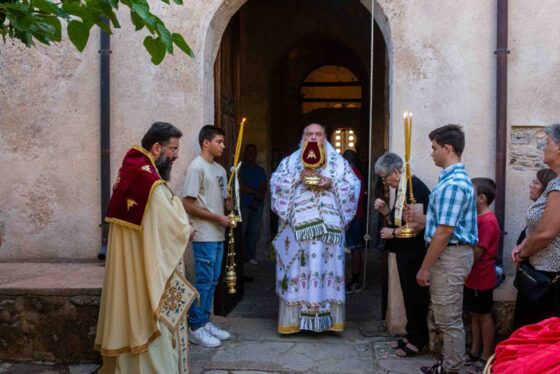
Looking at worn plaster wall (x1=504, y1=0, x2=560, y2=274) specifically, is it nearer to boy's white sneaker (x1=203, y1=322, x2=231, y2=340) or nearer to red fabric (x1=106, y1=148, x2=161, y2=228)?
boy's white sneaker (x1=203, y1=322, x2=231, y2=340)

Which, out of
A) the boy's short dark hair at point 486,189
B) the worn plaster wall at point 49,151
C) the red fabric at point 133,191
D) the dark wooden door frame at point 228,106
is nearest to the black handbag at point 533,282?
the boy's short dark hair at point 486,189

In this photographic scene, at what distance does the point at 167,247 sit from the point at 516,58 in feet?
11.1

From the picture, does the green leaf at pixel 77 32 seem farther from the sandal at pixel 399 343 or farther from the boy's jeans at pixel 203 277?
the sandal at pixel 399 343

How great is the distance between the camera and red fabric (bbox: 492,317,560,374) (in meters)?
2.09

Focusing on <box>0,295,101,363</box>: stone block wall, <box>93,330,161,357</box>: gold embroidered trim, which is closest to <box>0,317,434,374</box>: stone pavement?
<box>0,295,101,363</box>: stone block wall

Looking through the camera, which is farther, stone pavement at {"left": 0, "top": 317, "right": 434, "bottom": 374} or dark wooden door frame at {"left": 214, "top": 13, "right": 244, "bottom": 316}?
dark wooden door frame at {"left": 214, "top": 13, "right": 244, "bottom": 316}

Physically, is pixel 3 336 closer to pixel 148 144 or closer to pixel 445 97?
pixel 148 144

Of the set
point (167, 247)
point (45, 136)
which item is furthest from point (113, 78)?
point (167, 247)

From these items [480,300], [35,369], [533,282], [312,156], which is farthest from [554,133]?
[35,369]

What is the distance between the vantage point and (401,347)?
488 cm

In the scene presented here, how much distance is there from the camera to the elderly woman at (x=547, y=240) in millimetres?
3730

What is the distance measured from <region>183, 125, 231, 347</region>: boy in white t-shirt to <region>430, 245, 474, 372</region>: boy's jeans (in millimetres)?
1791

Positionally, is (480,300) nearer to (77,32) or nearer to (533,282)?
(533,282)

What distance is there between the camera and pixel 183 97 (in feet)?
18.0
